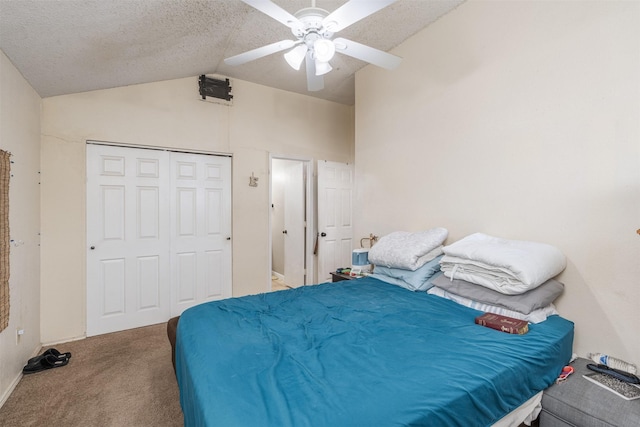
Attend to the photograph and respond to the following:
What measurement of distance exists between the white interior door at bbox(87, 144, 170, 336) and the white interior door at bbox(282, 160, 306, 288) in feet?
6.04

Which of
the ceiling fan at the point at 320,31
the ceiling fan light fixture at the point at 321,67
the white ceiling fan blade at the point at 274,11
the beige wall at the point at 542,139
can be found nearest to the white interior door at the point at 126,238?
the ceiling fan at the point at 320,31

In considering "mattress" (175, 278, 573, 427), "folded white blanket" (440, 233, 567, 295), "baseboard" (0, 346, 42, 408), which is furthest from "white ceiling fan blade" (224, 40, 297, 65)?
"baseboard" (0, 346, 42, 408)

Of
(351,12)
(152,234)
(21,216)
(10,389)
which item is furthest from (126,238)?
(351,12)

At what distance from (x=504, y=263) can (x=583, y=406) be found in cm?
72

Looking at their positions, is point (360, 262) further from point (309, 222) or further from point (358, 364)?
point (358, 364)

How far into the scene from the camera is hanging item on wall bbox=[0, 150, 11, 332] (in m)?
2.01

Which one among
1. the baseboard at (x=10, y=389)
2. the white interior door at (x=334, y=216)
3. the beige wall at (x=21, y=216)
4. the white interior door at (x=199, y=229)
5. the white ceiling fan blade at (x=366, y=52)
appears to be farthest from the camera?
the white interior door at (x=334, y=216)

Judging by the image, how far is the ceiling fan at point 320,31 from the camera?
1510 mm

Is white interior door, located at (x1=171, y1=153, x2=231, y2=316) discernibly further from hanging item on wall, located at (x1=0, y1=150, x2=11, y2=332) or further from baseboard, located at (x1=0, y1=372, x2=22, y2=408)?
hanging item on wall, located at (x1=0, y1=150, x2=11, y2=332)

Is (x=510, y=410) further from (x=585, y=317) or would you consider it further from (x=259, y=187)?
(x=259, y=187)

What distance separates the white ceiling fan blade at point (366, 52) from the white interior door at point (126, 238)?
2554mm

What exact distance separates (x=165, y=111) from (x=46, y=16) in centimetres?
169

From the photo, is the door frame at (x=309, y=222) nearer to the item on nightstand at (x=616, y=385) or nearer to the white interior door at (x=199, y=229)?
the white interior door at (x=199, y=229)

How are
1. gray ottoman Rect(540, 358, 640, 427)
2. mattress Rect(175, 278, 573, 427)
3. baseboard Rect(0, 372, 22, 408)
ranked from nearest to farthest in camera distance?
mattress Rect(175, 278, 573, 427) < gray ottoman Rect(540, 358, 640, 427) < baseboard Rect(0, 372, 22, 408)
